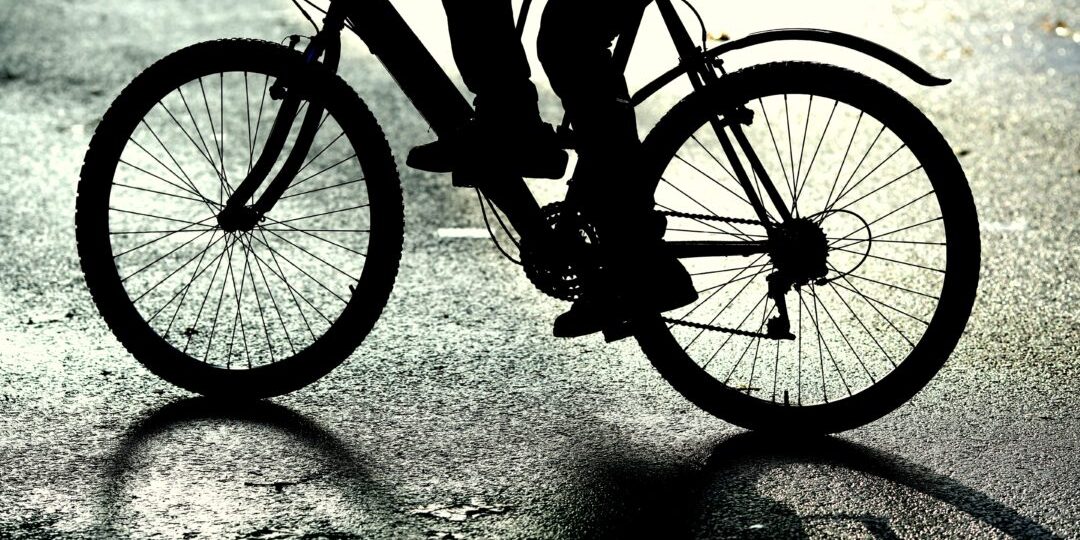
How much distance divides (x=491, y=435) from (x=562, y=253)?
0.58 meters

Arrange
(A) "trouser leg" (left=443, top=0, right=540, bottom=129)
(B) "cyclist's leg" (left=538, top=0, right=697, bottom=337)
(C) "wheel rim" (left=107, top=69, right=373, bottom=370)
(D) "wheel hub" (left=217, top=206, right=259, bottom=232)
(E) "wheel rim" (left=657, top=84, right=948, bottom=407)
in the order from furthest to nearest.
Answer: (C) "wheel rim" (left=107, top=69, right=373, bottom=370) → (E) "wheel rim" (left=657, top=84, right=948, bottom=407) → (D) "wheel hub" (left=217, top=206, right=259, bottom=232) → (A) "trouser leg" (left=443, top=0, right=540, bottom=129) → (B) "cyclist's leg" (left=538, top=0, right=697, bottom=337)

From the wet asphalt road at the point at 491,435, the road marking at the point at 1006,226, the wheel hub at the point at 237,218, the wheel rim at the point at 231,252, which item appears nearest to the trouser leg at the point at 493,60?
the wheel rim at the point at 231,252

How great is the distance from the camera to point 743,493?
3.83 metres

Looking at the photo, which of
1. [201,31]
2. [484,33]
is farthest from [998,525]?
[201,31]

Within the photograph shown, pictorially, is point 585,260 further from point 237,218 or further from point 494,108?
point 237,218

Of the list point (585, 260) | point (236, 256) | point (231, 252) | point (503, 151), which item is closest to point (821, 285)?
point (585, 260)

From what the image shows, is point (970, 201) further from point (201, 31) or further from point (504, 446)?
point (201, 31)

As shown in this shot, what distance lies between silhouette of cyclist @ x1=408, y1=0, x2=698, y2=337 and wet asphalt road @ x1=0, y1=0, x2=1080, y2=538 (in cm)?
45

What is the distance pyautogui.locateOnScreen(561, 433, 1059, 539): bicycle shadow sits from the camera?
11.9 feet

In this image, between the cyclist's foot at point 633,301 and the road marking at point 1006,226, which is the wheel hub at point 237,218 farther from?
the road marking at point 1006,226

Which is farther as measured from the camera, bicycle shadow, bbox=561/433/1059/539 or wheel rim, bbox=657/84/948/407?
wheel rim, bbox=657/84/948/407

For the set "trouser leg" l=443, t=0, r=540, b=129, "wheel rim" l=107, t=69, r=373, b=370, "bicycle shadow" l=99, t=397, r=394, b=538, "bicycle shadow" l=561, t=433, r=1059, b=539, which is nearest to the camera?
"bicycle shadow" l=561, t=433, r=1059, b=539

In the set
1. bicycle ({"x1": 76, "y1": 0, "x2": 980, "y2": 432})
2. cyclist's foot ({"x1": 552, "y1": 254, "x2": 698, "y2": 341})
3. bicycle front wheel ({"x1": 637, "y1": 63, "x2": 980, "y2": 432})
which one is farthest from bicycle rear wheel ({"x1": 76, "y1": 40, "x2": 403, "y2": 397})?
Result: bicycle front wheel ({"x1": 637, "y1": 63, "x2": 980, "y2": 432})

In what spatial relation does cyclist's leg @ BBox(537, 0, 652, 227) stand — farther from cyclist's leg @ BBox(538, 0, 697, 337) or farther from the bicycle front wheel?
the bicycle front wheel
